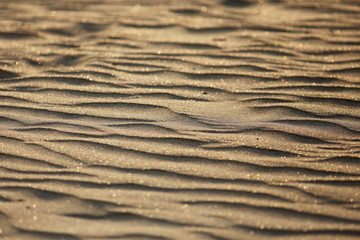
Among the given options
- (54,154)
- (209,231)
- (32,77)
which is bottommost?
(209,231)

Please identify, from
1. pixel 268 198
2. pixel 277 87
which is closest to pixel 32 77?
pixel 277 87

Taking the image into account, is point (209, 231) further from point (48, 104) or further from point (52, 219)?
point (48, 104)

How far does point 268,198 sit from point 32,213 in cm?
115

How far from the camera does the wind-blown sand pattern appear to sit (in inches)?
87.4

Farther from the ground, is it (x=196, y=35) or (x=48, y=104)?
(x=196, y=35)

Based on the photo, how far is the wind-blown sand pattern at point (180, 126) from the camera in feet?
7.28

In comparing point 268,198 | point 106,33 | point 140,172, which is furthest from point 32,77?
point 268,198

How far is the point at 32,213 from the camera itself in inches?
87.8

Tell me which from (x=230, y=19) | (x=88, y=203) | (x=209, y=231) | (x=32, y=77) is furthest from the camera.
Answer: (x=230, y=19)

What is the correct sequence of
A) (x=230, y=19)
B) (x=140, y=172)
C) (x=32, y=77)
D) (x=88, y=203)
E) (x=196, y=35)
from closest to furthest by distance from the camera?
1. (x=88, y=203)
2. (x=140, y=172)
3. (x=32, y=77)
4. (x=196, y=35)
5. (x=230, y=19)

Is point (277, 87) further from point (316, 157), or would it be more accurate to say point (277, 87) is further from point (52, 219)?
point (52, 219)

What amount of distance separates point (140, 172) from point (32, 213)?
1.91 feet

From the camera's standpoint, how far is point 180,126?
2.90 metres

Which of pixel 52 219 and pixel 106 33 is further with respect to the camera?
pixel 106 33
